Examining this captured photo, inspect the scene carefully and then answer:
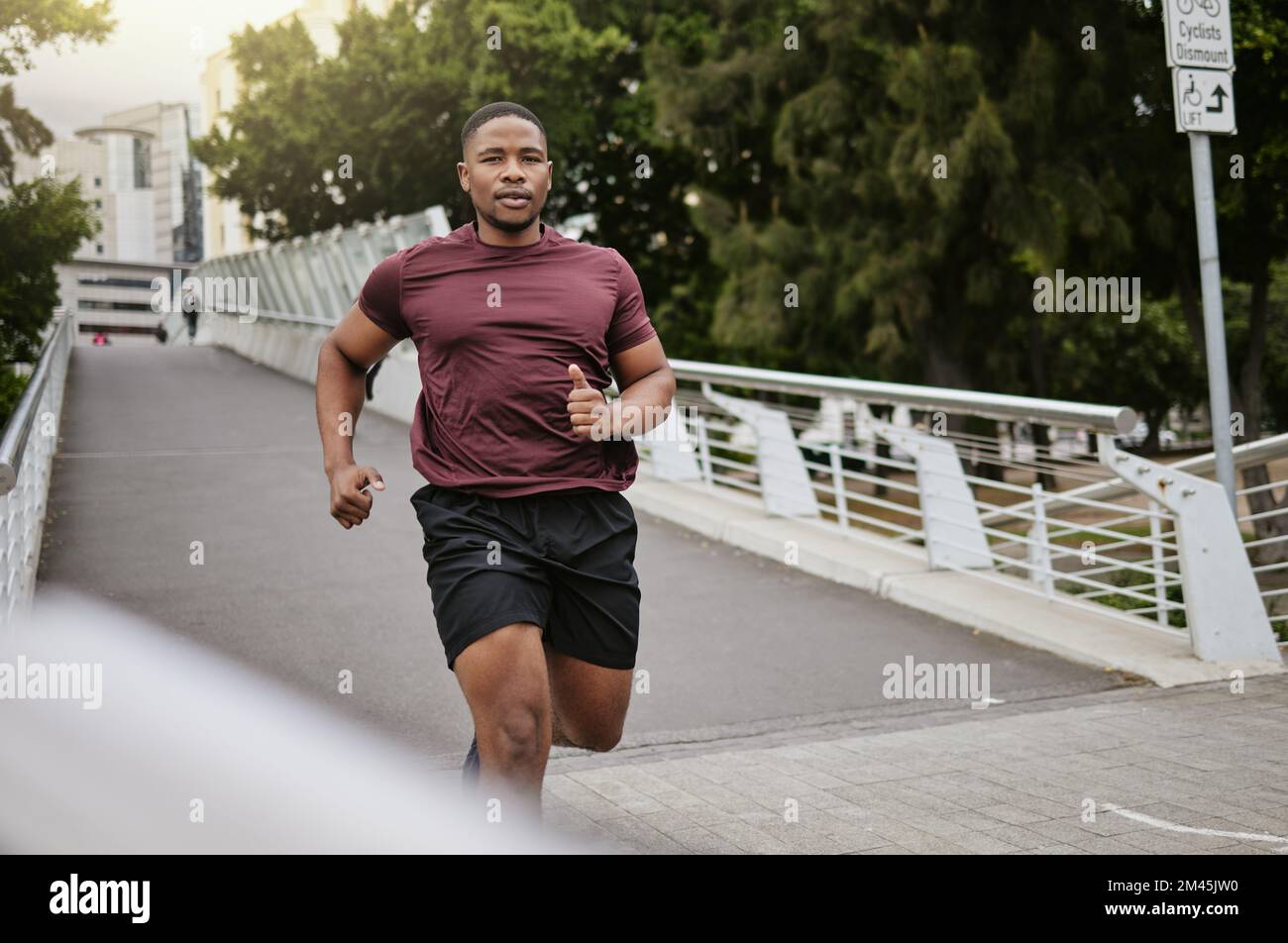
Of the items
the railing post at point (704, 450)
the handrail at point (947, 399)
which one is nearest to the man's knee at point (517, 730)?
the handrail at point (947, 399)

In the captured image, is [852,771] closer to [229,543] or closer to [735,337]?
[229,543]

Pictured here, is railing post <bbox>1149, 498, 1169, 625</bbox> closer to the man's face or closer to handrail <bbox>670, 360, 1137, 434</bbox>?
handrail <bbox>670, 360, 1137, 434</bbox>

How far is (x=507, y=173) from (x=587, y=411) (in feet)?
2.22

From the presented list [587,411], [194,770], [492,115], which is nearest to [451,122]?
[194,770]

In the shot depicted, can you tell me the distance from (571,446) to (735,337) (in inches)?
776

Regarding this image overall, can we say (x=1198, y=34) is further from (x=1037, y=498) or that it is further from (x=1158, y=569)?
(x=1158, y=569)

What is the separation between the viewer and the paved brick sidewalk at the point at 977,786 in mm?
4410

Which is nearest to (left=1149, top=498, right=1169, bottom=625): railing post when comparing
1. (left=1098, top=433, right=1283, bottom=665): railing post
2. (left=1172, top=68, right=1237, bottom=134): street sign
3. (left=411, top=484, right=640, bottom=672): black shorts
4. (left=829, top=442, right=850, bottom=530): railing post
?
(left=1098, top=433, right=1283, bottom=665): railing post

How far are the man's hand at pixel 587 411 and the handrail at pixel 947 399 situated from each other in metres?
3.27

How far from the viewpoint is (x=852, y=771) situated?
5320 mm

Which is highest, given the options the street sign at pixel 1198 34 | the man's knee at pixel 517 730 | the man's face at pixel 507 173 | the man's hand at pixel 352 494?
the street sign at pixel 1198 34

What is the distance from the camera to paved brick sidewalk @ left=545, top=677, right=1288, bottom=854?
4410 millimetres

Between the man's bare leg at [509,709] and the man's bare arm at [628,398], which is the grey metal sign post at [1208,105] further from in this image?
the man's bare leg at [509,709]

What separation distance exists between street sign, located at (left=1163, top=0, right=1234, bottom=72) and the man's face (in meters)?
4.54
